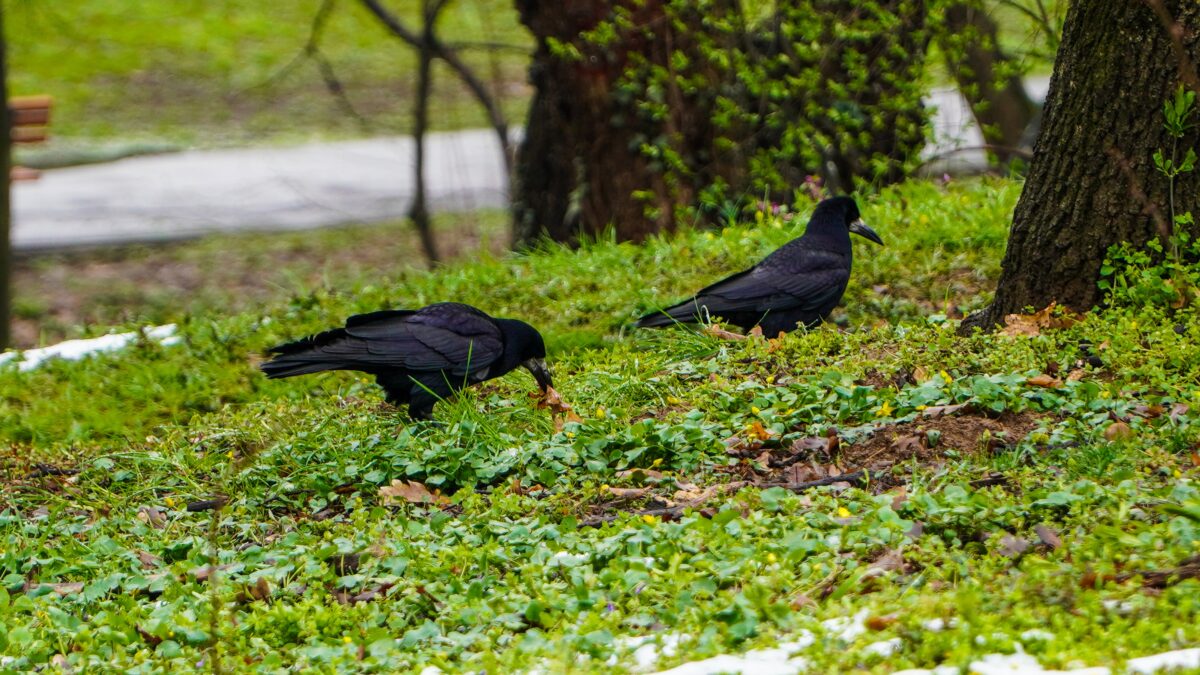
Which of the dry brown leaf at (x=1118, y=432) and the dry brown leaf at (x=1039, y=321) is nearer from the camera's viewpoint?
the dry brown leaf at (x=1118, y=432)

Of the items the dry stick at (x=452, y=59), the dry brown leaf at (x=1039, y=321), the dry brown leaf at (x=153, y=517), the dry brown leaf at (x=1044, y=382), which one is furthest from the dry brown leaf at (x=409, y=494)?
the dry stick at (x=452, y=59)

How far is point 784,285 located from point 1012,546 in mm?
3082

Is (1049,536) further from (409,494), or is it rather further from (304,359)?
(304,359)

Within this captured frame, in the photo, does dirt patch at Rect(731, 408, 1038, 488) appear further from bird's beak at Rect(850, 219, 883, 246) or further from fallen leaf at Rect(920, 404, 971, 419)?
bird's beak at Rect(850, 219, 883, 246)

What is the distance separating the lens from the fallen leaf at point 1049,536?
4.22m

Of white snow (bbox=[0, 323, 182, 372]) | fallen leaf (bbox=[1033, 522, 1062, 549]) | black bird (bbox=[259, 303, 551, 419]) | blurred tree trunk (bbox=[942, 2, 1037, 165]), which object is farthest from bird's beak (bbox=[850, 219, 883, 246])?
white snow (bbox=[0, 323, 182, 372])

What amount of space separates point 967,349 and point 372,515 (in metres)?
2.65

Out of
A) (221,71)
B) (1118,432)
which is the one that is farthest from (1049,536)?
(221,71)

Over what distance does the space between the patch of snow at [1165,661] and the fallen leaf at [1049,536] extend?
0.74 meters

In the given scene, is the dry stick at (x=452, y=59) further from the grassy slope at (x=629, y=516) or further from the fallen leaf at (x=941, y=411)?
the fallen leaf at (x=941, y=411)

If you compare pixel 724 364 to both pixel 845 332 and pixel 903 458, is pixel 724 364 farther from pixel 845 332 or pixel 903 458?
pixel 903 458

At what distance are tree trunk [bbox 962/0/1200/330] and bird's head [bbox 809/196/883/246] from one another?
1487 millimetres

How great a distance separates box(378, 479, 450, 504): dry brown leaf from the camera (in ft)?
17.9

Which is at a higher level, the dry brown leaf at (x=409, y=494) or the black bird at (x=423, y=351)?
the black bird at (x=423, y=351)
